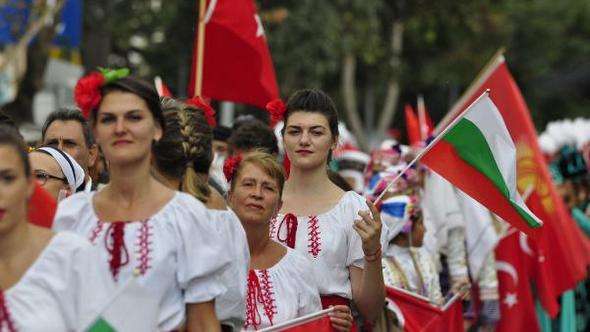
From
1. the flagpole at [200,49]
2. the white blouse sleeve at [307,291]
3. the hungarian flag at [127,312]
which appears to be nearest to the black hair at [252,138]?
the flagpole at [200,49]

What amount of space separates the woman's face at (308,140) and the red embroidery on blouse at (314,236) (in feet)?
0.93

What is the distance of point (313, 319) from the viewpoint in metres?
6.80

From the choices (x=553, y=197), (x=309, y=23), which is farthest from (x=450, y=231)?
(x=309, y=23)

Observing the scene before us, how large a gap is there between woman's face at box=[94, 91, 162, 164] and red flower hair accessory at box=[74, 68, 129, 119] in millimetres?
35

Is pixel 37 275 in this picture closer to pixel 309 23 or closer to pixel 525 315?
pixel 525 315

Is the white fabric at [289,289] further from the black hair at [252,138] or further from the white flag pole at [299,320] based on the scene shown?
the black hair at [252,138]

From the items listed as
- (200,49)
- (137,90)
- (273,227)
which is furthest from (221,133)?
(137,90)

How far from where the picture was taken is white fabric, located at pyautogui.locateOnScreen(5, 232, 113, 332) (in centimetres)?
496

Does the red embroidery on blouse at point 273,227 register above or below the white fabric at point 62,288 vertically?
above

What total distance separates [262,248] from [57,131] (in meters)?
1.62

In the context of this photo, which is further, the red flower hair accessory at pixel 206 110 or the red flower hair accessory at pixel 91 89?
the red flower hair accessory at pixel 206 110

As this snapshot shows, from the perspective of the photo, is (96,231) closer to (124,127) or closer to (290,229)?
(124,127)

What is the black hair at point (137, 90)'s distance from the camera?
5.39 m

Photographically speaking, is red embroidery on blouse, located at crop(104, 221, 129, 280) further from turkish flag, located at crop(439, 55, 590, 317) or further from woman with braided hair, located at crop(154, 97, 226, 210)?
turkish flag, located at crop(439, 55, 590, 317)
